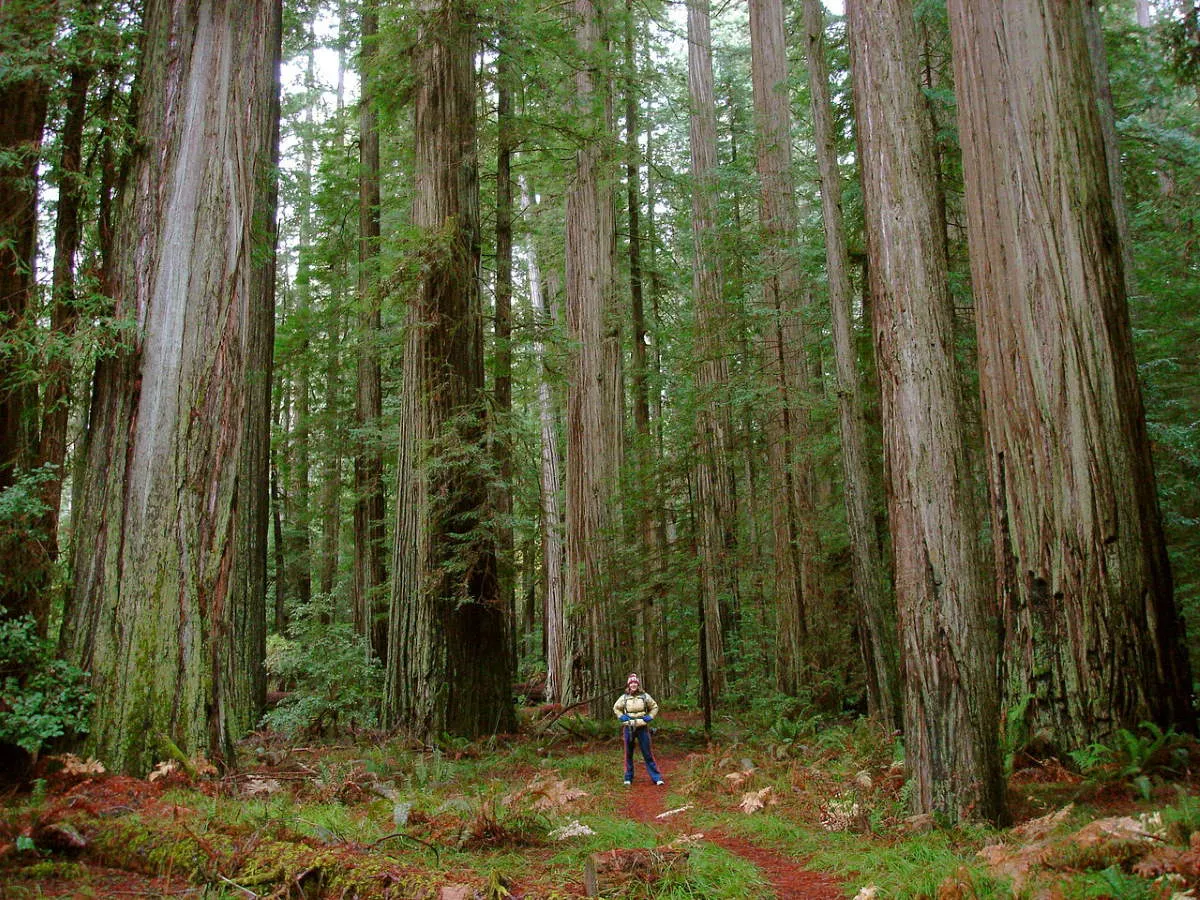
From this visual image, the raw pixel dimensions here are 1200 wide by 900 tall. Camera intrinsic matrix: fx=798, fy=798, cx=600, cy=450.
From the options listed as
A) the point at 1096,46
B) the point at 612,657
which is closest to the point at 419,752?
the point at 612,657

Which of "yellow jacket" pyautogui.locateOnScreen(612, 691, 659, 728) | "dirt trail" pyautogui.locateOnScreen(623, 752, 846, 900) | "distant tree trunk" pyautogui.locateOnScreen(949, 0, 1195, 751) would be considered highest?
"distant tree trunk" pyautogui.locateOnScreen(949, 0, 1195, 751)

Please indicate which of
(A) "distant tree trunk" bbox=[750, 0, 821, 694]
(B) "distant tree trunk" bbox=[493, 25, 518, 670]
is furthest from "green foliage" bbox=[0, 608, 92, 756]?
(A) "distant tree trunk" bbox=[750, 0, 821, 694]

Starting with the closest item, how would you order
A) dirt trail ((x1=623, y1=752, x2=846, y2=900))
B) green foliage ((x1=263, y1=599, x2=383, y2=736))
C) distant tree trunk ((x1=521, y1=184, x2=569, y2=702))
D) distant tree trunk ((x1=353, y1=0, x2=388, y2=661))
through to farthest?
dirt trail ((x1=623, y1=752, x2=846, y2=900)) < green foliage ((x1=263, y1=599, x2=383, y2=736)) < distant tree trunk ((x1=521, y1=184, x2=569, y2=702)) < distant tree trunk ((x1=353, y1=0, x2=388, y2=661))

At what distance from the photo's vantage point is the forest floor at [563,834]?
12.0ft

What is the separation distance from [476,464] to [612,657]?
438cm

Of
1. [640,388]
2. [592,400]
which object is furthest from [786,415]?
[640,388]

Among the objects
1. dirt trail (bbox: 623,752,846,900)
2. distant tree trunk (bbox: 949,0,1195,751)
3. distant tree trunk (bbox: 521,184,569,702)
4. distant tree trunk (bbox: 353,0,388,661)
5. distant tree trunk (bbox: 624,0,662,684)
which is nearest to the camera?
dirt trail (bbox: 623,752,846,900)

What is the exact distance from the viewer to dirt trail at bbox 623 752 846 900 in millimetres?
4668

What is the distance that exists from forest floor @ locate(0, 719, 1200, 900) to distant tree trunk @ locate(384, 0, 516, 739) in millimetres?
1328

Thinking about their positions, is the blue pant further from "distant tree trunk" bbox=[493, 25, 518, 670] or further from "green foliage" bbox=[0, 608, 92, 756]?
"green foliage" bbox=[0, 608, 92, 756]

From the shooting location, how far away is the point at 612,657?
1216 cm

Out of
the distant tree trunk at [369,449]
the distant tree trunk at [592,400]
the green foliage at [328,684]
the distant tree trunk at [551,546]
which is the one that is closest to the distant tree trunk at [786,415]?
the distant tree trunk at [592,400]

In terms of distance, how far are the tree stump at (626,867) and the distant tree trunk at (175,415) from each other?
11.1 ft

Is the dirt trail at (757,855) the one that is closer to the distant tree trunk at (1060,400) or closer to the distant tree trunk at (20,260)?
the distant tree trunk at (1060,400)
